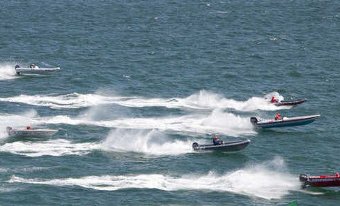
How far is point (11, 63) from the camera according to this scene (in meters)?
162

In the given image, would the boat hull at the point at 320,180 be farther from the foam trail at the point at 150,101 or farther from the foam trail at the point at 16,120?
the foam trail at the point at 16,120

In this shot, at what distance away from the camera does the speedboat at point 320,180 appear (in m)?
103

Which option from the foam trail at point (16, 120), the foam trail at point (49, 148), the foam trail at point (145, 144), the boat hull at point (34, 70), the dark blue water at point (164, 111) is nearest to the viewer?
the dark blue water at point (164, 111)

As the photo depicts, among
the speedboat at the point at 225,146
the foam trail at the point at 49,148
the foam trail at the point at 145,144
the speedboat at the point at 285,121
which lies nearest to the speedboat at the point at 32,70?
the foam trail at the point at 145,144

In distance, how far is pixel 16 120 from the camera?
127 meters

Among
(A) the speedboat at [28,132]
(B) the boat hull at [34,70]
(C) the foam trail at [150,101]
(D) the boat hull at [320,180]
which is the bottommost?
(D) the boat hull at [320,180]

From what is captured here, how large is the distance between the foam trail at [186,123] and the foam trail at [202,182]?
18043 mm

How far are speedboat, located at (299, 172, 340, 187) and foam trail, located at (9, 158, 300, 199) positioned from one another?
1521 mm

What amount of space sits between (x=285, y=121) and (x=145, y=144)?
21130 mm

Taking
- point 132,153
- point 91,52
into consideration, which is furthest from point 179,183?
point 91,52

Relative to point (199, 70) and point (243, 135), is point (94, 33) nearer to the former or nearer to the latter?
point (199, 70)

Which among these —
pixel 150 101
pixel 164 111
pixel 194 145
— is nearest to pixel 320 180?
pixel 194 145

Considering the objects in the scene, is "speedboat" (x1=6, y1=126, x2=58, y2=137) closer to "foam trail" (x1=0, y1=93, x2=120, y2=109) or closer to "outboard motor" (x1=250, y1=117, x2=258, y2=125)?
"foam trail" (x1=0, y1=93, x2=120, y2=109)

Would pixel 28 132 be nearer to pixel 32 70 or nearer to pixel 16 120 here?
pixel 16 120
